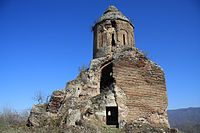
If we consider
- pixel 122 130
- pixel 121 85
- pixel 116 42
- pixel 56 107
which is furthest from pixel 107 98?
pixel 116 42

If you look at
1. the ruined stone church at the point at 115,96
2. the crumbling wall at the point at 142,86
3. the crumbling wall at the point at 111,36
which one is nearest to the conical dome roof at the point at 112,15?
the crumbling wall at the point at 111,36

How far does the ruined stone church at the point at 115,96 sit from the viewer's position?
1144 centimetres

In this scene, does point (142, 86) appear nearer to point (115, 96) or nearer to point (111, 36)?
point (115, 96)

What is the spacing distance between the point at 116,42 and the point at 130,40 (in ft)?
4.17

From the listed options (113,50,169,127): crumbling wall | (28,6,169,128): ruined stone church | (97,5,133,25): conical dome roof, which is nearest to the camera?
(28,6,169,128): ruined stone church

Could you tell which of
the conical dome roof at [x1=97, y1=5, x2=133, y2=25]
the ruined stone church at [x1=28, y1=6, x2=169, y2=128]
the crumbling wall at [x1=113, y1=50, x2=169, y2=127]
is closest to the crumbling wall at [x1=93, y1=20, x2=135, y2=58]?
the conical dome roof at [x1=97, y1=5, x2=133, y2=25]

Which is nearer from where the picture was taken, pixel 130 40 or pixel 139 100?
pixel 139 100

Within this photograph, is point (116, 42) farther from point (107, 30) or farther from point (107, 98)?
point (107, 98)

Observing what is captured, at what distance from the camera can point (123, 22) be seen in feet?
55.7

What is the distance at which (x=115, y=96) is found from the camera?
11.7m

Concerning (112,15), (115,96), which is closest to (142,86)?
(115,96)

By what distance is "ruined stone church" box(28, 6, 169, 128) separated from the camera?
11438 millimetres

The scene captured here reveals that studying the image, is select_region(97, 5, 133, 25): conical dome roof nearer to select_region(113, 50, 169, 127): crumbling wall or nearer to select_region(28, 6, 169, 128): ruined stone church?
select_region(28, 6, 169, 128): ruined stone church

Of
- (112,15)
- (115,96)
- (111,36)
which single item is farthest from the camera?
(112,15)
